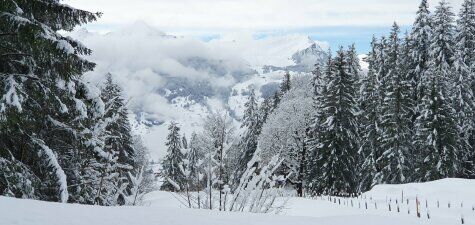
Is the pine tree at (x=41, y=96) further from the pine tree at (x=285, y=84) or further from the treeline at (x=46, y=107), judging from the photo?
the pine tree at (x=285, y=84)

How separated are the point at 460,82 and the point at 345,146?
1233 centimetres

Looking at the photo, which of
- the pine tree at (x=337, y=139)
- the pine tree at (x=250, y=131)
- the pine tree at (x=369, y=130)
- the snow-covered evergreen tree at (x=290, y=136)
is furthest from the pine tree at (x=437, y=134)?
the pine tree at (x=250, y=131)

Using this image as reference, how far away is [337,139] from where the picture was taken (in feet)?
126

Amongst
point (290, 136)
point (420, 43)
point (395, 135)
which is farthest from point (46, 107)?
point (420, 43)

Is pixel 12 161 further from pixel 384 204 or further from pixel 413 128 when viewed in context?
pixel 413 128

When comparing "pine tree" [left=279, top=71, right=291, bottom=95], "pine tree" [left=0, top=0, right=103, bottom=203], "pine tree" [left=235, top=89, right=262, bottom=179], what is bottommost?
"pine tree" [left=235, top=89, right=262, bottom=179]

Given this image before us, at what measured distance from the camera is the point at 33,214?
496 centimetres

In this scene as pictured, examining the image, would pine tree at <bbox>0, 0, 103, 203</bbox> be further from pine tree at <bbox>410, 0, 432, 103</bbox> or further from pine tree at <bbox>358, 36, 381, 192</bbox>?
pine tree at <bbox>410, 0, 432, 103</bbox>

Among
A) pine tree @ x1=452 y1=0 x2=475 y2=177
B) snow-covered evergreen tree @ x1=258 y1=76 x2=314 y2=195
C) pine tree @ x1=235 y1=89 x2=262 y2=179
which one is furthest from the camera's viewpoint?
pine tree @ x1=235 y1=89 x2=262 y2=179

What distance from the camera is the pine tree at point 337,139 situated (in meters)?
37.9

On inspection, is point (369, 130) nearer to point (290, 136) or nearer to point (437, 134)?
point (437, 134)

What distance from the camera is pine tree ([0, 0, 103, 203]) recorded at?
9.27 m

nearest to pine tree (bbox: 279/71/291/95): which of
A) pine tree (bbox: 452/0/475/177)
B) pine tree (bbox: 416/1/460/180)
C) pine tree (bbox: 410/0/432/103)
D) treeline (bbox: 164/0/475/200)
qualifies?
treeline (bbox: 164/0/475/200)

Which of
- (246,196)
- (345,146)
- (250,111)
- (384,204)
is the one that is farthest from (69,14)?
(250,111)
